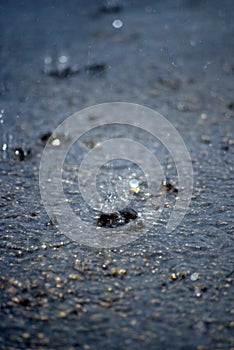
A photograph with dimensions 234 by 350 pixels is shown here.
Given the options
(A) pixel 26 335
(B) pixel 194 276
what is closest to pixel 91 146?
(B) pixel 194 276

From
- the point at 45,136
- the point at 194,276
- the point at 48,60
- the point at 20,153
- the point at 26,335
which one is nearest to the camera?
the point at 26,335

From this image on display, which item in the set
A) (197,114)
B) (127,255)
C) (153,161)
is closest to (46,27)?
(197,114)

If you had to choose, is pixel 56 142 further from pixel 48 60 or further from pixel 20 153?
pixel 48 60

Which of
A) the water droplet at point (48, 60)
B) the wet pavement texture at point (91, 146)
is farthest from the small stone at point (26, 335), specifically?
the water droplet at point (48, 60)

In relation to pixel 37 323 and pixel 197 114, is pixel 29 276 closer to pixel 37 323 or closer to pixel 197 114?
pixel 37 323

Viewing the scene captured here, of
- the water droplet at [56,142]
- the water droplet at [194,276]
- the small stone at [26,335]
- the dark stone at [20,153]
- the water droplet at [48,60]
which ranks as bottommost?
the small stone at [26,335]

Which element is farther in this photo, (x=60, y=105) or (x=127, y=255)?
(x=60, y=105)

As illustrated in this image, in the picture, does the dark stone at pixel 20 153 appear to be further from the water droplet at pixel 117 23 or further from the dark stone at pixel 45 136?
the water droplet at pixel 117 23

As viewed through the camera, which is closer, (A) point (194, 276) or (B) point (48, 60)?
(A) point (194, 276)

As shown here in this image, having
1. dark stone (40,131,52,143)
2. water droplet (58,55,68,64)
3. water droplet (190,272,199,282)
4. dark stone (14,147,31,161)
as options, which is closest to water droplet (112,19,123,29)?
water droplet (58,55,68,64)
